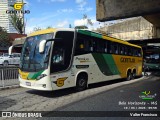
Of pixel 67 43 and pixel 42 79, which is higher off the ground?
pixel 67 43

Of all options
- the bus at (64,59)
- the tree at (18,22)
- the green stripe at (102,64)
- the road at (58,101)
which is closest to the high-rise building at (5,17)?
the tree at (18,22)

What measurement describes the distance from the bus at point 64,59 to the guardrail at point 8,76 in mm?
2089

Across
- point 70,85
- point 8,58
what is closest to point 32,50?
point 70,85

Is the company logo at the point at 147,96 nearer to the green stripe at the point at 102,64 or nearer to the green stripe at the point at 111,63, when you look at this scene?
the green stripe at the point at 102,64

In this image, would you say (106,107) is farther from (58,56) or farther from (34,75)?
(34,75)

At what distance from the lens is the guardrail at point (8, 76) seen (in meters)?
14.3

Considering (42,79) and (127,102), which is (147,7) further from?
(42,79)

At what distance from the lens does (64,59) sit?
11.9 meters

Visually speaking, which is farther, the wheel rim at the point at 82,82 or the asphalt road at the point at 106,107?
the wheel rim at the point at 82,82

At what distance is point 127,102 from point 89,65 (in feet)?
13.5

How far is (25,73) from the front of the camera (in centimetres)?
1211

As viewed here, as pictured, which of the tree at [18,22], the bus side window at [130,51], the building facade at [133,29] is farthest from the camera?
the tree at [18,22]

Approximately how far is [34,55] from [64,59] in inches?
52.5

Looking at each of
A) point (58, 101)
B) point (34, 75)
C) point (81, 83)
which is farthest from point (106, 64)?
point (58, 101)
